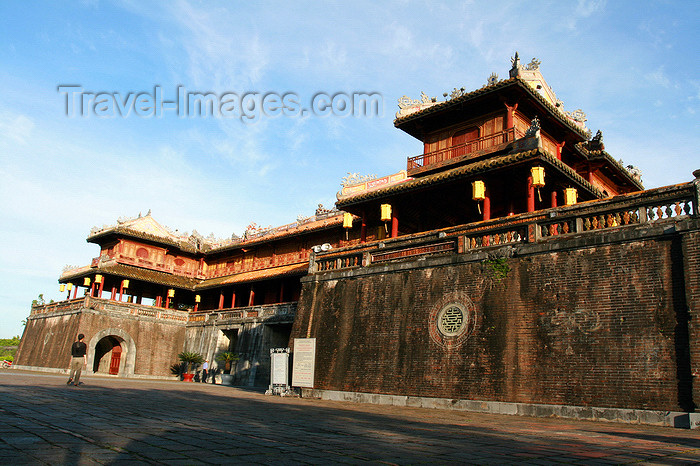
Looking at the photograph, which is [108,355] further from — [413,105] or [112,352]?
[413,105]

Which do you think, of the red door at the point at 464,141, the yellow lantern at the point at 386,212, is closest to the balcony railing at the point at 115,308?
the yellow lantern at the point at 386,212

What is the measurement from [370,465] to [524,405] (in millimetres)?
7839

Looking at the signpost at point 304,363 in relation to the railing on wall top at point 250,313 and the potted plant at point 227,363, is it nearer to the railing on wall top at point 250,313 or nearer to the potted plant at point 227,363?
the railing on wall top at point 250,313

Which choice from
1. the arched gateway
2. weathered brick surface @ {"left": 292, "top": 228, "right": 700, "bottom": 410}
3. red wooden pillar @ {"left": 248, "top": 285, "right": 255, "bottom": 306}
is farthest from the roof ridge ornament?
the arched gateway

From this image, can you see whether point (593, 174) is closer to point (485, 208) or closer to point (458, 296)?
point (485, 208)

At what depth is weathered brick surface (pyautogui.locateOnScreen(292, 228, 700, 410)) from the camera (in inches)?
393

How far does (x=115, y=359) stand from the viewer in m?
31.1

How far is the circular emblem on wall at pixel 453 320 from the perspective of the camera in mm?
12992

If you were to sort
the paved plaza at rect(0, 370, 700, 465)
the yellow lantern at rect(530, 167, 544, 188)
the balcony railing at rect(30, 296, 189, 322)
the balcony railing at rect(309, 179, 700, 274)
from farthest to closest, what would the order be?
the balcony railing at rect(30, 296, 189, 322) → the yellow lantern at rect(530, 167, 544, 188) → the balcony railing at rect(309, 179, 700, 274) → the paved plaza at rect(0, 370, 700, 465)

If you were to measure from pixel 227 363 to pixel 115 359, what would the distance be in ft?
28.2

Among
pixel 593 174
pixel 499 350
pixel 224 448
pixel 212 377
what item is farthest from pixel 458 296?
pixel 212 377

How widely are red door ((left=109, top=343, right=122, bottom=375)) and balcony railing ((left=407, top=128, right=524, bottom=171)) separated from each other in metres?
21.5

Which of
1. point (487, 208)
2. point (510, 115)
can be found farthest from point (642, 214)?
point (510, 115)

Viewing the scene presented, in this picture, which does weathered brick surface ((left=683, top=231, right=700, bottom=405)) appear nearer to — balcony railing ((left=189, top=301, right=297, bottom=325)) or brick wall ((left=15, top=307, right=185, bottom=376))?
balcony railing ((left=189, top=301, right=297, bottom=325))
